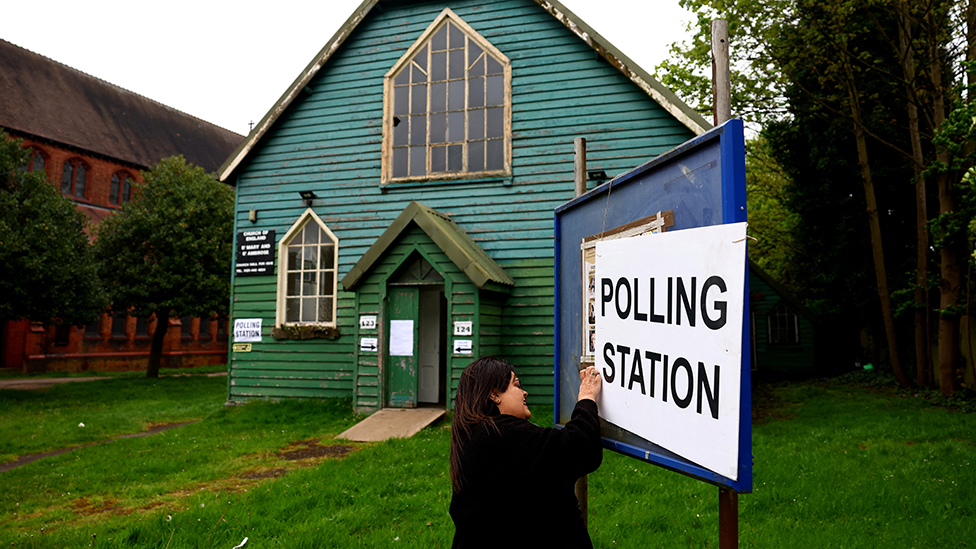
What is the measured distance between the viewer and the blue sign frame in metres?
1.98

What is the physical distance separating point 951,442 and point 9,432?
15.9 m

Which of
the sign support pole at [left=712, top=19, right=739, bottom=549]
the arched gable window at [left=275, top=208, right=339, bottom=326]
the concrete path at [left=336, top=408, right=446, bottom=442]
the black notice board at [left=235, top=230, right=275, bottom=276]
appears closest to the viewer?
the sign support pole at [left=712, top=19, right=739, bottom=549]

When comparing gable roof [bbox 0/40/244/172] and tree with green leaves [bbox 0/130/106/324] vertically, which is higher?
gable roof [bbox 0/40/244/172]

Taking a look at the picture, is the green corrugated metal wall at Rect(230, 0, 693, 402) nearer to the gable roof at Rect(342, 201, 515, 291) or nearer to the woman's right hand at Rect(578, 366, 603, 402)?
the gable roof at Rect(342, 201, 515, 291)

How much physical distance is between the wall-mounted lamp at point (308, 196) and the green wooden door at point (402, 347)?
361cm

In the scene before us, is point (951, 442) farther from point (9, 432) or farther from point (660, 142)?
point (9, 432)

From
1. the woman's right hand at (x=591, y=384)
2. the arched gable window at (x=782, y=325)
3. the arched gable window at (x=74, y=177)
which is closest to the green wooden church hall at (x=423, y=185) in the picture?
the woman's right hand at (x=591, y=384)

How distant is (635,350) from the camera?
2.54 meters

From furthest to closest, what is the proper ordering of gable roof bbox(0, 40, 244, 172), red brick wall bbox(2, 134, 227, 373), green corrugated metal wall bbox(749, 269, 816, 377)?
1. gable roof bbox(0, 40, 244, 172)
2. red brick wall bbox(2, 134, 227, 373)
3. green corrugated metal wall bbox(749, 269, 816, 377)

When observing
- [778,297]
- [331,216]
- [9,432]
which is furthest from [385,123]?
[778,297]

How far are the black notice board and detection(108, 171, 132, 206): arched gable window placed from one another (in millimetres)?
30343

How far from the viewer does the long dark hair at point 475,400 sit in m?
2.72

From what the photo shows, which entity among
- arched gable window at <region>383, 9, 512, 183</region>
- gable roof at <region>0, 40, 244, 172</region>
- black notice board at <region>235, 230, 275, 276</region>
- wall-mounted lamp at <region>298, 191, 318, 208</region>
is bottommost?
black notice board at <region>235, 230, 275, 276</region>

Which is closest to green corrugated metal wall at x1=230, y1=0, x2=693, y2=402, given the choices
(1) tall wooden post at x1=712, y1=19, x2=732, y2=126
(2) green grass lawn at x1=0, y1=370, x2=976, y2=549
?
(2) green grass lawn at x1=0, y1=370, x2=976, y2=549
